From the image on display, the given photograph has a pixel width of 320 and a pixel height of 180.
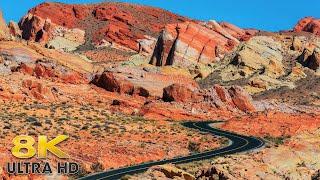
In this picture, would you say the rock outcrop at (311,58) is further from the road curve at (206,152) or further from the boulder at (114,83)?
the road curve at (206,152)

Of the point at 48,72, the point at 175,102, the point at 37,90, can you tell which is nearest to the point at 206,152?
the point at 37,90

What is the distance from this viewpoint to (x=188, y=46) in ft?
463

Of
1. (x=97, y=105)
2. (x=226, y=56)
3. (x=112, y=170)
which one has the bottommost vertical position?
(x=112, y=170)

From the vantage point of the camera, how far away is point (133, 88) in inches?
3782

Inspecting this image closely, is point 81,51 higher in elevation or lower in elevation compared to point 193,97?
higher

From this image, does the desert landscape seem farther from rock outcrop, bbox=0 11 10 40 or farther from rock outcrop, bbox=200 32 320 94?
rock outcrop, bbox=200 32 320 94

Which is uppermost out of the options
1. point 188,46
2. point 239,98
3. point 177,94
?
point 188,46

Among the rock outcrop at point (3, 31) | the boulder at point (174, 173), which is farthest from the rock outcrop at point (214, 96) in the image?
the boulder at point (174, 173)

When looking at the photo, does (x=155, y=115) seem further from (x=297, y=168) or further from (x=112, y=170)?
(x=297, y=168)

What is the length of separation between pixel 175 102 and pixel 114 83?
990 cm

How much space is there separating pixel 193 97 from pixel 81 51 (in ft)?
294

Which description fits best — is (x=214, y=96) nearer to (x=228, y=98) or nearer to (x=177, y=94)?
(x=228, y=98)

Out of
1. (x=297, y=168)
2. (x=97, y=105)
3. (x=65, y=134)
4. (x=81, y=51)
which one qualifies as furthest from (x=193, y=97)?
(x=81, y=51)

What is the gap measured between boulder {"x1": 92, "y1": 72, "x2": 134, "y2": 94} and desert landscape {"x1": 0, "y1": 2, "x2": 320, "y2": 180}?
148 millimetres
